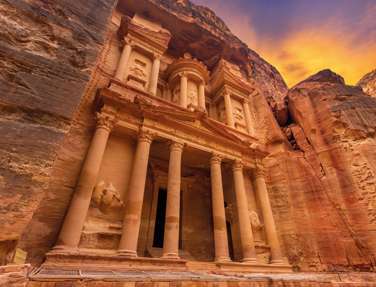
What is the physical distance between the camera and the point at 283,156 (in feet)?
46.5

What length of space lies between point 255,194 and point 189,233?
4.63 metres

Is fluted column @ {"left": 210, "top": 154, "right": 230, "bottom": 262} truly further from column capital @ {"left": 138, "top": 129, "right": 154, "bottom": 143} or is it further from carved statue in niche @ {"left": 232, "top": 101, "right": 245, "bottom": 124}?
carved statue in niche @ {"left": 232, "top": 101, "right": 245, "bottom": 124}

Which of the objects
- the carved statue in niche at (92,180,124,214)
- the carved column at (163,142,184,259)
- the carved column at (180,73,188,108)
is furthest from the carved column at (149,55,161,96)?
the carved statue in niche at (92,180,124,214)

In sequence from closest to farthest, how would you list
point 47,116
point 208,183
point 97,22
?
point 47,116, point 97,22, point 208,183

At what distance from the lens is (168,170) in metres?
11.4

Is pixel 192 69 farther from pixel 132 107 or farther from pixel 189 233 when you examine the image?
pixel 189 233

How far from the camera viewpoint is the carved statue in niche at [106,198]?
8117 millimetres

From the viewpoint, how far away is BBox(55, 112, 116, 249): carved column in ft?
21.8

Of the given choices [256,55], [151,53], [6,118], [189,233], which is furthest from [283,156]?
[256,55]

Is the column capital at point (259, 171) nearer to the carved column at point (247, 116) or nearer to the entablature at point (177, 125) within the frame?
the entablature at point (177, 125)

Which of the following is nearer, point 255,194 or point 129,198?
point 129,198

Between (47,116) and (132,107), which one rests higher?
(132,107)

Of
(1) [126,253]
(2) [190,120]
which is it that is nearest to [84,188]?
(1) [126,253]

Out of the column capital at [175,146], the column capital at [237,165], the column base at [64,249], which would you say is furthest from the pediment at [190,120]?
the column base at [64,249]
